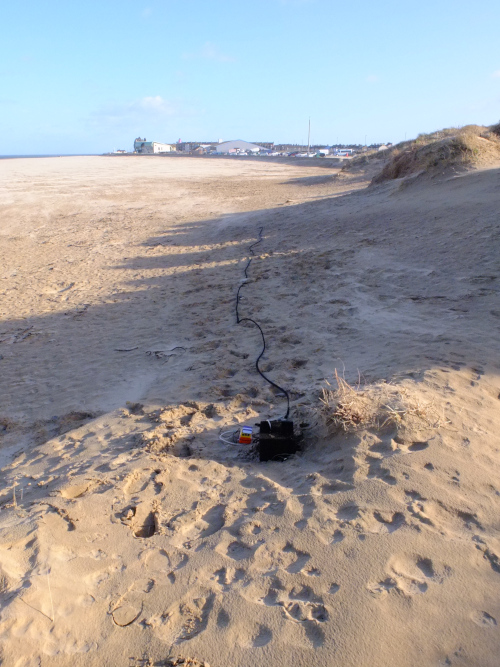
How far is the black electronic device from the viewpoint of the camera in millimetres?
3471

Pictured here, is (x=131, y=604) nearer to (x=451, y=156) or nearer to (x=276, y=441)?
(x=276, y=441)

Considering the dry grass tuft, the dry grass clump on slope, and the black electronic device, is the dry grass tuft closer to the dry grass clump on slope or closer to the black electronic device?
the black electronic device

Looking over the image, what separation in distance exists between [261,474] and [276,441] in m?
0.28

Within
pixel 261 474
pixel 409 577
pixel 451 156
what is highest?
pixel 451 156

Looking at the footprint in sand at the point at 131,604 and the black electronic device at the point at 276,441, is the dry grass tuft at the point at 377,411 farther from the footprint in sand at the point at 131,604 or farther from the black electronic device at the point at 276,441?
the footprint in sand at the point at 131,604

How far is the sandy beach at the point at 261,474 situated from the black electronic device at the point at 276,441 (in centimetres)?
6

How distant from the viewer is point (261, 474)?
10.7 feet

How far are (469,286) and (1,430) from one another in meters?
5.47

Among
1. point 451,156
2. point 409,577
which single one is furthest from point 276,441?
point 451,156

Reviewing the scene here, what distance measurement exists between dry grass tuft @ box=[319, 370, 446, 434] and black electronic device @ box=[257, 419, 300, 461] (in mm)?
→ 275

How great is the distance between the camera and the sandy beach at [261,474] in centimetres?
214

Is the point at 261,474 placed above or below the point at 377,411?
below

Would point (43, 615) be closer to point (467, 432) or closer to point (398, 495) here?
point (398, 495)

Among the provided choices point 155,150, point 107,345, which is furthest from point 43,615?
point 155,150
